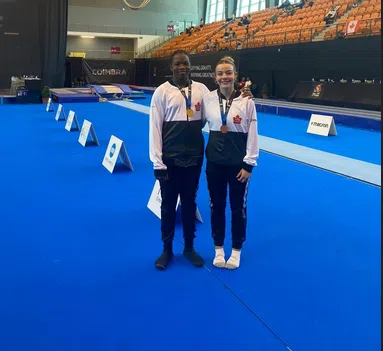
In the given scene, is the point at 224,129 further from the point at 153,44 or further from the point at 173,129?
the point at 153,44

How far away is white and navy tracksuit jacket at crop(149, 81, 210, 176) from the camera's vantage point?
116 inches


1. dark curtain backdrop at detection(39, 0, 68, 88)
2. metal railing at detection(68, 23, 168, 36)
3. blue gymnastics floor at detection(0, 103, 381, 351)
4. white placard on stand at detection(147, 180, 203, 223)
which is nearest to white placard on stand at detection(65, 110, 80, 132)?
blue gymnastics floor at detection(0, 103, 381, 351)

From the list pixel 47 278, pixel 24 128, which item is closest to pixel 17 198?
pixel 47 278

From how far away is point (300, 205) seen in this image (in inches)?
181

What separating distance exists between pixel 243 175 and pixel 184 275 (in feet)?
2.80

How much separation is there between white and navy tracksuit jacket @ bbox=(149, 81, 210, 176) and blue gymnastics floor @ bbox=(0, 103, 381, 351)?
2.76 ft

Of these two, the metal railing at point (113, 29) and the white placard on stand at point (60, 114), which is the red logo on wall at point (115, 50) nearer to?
the metal railing at point (113, 29)

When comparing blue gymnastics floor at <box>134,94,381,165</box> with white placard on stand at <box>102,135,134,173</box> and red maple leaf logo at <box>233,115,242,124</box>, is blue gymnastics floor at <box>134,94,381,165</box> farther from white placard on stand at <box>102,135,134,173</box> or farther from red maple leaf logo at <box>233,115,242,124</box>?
red maple leaf logo at <box>233,115,242,124</box>

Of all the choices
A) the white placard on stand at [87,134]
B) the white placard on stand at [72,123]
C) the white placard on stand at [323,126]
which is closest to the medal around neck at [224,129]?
the white placard on stand at [87,134]

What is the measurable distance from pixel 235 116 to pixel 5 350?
6.48 ft

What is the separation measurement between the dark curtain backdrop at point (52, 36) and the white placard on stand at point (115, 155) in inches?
714

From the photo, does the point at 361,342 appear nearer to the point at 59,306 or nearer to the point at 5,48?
the point at 59,306

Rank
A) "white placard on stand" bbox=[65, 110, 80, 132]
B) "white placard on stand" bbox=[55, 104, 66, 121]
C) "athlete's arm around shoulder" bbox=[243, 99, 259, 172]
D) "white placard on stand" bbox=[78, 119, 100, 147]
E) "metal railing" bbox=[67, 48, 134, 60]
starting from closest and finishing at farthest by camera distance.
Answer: "athlete's arm around shoulder" bbox=[243, 99, 259, 172] → "white placard on stand" bbox=[78, 119, 100, 147] → "white placard on stand" bbox=[65, 110, 80, 132] → "white placard on stand" bbox=[55, 104, 66, 121] → "metal railing" bbox=[67, 48, 134, 60]

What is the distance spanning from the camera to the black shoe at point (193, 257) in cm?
316
